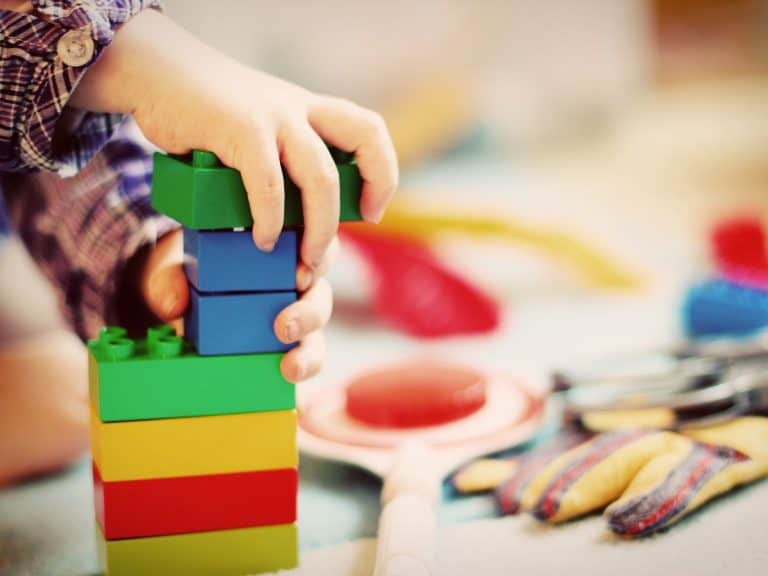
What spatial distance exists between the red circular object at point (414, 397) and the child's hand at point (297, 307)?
153 millimetres

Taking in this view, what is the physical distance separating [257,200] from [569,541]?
28 centimetres

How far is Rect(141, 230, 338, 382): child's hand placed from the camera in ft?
1.81

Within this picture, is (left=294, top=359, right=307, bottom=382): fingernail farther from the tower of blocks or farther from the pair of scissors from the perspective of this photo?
the pair of scissors

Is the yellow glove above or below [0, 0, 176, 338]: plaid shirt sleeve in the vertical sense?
below

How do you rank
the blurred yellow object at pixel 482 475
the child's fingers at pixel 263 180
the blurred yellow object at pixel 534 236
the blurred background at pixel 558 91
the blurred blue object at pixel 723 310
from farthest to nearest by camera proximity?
the blurred background at pixel 558 91 → the blurred yellow object at pixel 534 236 → the blurred blue object at pixel 723 310 → the blurred yellow object at pixel 482 475 → the child's fingers at pixel 263 180

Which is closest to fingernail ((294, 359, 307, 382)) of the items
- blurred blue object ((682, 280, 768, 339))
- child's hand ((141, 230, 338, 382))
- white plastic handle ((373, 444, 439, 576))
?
child's hand ((141, 230, 338, 382))

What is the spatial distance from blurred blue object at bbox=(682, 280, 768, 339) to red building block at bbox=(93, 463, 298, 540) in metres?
0.58

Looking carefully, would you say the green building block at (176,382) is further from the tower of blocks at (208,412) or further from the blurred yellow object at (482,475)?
the blurred yellow object at (482,475)

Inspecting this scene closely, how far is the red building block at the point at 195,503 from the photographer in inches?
21.7

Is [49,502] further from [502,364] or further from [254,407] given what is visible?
[502,364]

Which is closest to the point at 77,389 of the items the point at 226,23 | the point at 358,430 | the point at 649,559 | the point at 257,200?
the point at 358,430

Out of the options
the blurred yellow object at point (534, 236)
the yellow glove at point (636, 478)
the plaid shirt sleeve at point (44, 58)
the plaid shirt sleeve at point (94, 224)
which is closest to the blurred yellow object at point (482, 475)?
the yellow glove at point (636, 478)

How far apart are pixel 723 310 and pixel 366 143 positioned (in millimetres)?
562

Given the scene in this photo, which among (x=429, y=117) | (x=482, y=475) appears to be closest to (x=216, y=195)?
(x=482, y=475)
